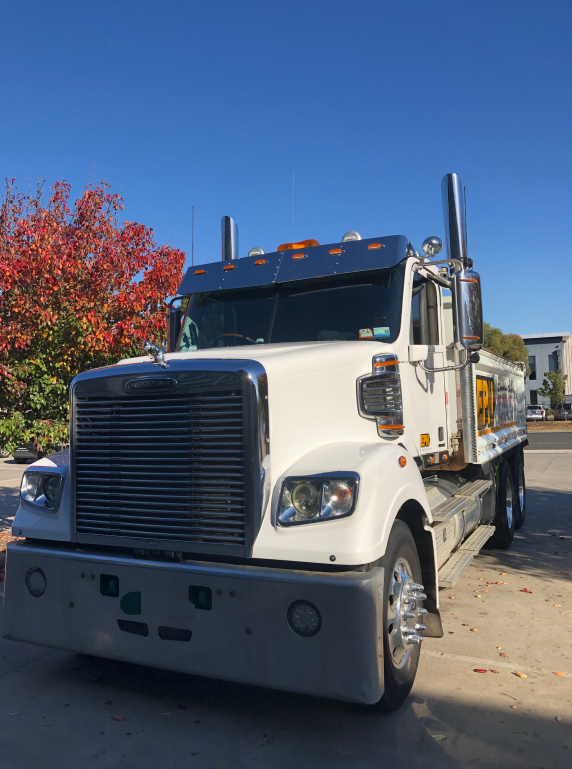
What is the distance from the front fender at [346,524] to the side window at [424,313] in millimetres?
1630

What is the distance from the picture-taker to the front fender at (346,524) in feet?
10.1

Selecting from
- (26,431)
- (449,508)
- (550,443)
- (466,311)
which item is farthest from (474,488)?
(550,443)

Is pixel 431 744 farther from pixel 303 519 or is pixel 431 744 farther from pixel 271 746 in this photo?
pixel 303 519

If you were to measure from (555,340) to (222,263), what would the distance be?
7354 cm

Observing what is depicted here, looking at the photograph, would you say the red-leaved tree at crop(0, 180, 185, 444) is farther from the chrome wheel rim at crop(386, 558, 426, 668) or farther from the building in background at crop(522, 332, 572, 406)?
the building in background at crop(522, 332, 572, 406)

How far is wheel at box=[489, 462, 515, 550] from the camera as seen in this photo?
25.4ft

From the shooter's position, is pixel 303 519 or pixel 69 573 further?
pixel 69 573

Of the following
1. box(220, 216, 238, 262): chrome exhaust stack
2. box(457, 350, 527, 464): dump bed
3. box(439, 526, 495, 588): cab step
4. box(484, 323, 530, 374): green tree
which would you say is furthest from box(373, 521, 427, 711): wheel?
box(484, 323, 530, 374): green tree

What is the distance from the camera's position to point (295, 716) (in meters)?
3.58

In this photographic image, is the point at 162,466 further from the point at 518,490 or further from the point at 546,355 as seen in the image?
the point at 546,355

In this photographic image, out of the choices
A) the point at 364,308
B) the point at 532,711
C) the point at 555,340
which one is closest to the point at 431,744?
the point at 532,711

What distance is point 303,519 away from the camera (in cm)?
318

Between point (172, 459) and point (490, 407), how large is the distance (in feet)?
15.6

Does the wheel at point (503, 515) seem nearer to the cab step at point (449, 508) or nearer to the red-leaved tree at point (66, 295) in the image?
the cab step at point (449, 508)
